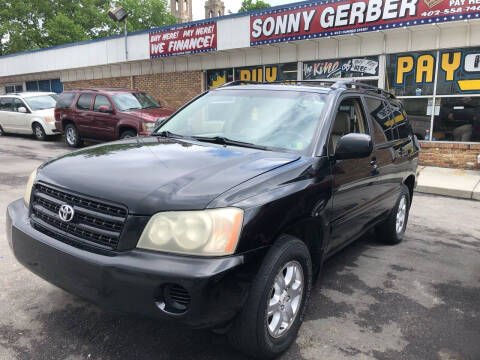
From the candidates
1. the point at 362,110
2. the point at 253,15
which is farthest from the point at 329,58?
the point at 362,110

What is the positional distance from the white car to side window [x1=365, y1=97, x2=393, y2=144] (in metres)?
12.6

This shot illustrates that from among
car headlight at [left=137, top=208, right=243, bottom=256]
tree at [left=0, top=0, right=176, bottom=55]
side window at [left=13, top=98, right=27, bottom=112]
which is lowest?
car headlight at [left=137, top=208, right=243, bottom=256]

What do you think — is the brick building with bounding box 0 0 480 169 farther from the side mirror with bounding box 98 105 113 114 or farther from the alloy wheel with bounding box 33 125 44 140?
the alloy wheel with bounding box 33 125 44 140

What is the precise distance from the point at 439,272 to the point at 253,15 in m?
10.3

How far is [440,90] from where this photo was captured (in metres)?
10.4

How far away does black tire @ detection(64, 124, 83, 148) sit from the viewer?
41.3 ft

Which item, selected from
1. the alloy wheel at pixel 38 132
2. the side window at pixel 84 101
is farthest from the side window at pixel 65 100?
the alloy wheel at pixel 38 132

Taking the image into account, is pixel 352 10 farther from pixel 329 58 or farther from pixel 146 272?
pixel 146 272

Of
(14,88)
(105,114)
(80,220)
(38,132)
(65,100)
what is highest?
(14,88)

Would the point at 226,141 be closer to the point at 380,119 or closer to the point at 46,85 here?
the point at 380,119

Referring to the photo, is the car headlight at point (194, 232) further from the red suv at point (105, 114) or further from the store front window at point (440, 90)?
the store front window at point (440, 90)

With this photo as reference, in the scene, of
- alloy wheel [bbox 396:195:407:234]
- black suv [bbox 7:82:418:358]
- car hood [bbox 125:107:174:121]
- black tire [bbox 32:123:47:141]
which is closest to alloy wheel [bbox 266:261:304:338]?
black suv [bbox 7:82:418:358]

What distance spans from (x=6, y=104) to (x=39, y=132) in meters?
2.27

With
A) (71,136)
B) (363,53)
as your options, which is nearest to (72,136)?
(71,136)
